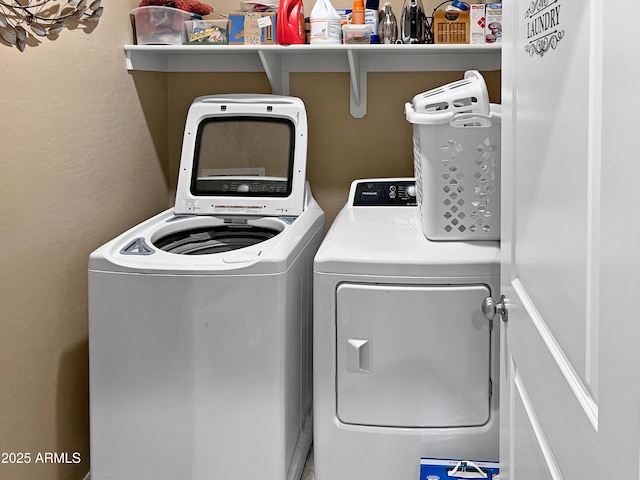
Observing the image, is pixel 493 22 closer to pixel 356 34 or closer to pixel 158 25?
pixel 356 34

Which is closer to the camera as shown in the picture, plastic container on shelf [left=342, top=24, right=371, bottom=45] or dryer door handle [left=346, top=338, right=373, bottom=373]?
dryer door handle [left=346, top=338, right=373, bottom=373]

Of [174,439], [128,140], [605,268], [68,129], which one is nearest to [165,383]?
[174,439]

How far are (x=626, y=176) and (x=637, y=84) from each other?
9 centimetres

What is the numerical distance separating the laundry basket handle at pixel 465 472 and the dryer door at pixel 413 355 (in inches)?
4.7

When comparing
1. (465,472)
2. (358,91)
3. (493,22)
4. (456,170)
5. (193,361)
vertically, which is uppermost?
(493,22)

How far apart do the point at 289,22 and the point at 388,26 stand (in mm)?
369

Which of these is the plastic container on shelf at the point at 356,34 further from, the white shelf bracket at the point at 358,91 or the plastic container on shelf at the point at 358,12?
the white shelf bracket at the point at 358,91

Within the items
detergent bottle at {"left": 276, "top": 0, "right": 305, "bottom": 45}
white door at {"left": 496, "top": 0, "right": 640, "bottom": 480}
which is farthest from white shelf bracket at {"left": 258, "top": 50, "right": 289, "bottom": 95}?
white door at {"left": 496, "top": 0, "right": 640, "bottom": 480}

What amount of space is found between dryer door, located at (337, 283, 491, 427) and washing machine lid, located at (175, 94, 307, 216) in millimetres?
738

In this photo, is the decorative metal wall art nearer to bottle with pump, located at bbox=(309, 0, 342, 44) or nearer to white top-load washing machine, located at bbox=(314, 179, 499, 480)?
bottle with pump, located at bbox=(309, 0, 342, 44)

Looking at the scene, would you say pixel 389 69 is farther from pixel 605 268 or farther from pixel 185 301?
pixel 605 268

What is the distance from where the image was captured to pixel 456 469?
6.21ft

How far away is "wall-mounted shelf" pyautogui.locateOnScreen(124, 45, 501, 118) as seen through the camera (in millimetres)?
2658

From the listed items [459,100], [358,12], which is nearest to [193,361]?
[459,100]
